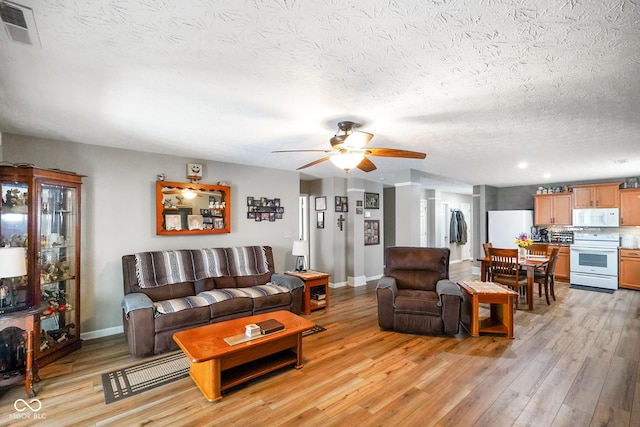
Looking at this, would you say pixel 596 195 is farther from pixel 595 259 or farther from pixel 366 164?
pixel 366 164

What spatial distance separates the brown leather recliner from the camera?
3545 millimetres

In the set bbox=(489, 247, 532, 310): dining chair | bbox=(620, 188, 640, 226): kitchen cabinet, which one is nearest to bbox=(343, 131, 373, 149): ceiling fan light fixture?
bbox=(489, 247, 532, 310): dining chair

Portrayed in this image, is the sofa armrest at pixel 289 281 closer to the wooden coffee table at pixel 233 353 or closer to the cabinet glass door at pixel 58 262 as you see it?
the wooden coffee table at pixel 233 353

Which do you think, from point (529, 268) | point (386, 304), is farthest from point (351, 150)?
point (529, 268)

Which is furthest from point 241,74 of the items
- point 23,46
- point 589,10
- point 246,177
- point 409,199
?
point 409,199

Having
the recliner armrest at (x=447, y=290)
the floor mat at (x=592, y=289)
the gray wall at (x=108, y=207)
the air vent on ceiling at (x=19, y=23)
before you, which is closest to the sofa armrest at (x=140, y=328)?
the gray wall at (x=108, y=207)

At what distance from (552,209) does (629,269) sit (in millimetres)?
1717

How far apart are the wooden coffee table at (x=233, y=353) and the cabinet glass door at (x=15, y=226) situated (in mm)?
1554

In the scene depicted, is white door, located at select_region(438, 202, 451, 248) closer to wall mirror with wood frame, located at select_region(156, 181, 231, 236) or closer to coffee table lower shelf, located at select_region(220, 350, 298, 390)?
wall mirror with wood frame, located at select_region(156, 181, 231, 236)

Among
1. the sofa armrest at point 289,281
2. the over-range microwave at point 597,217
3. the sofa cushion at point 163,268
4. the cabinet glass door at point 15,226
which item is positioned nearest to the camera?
the cabinet glass door at point 15,226

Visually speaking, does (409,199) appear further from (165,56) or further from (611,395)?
(165,56)

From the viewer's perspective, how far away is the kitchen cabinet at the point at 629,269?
19.2 ft

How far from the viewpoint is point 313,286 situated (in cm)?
471

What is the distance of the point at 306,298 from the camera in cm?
447
